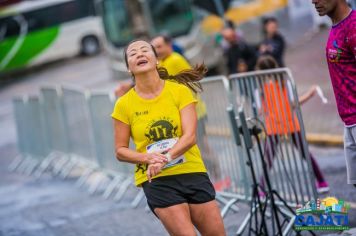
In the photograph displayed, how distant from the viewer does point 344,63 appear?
566cm

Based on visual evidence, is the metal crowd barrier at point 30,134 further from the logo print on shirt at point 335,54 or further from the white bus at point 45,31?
the white bus at point 45,31

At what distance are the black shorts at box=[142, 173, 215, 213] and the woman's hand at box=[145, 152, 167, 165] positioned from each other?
216 mm

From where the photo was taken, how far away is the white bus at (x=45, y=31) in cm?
3450

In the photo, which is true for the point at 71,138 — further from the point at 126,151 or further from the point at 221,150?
the point at 126,151

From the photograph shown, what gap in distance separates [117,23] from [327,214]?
21135mm

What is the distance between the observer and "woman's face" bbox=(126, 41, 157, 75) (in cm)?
564

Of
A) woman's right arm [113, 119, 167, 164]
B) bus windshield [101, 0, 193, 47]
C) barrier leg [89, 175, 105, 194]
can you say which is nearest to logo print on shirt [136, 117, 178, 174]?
woman's right arm [113, 119, 167, 164]

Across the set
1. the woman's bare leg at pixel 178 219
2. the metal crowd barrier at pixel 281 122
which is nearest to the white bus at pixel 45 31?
the metal crowd barrier at pixel 281 122

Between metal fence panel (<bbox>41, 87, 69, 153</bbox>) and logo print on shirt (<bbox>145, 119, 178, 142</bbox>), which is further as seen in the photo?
metal fence panel (<bbox>41, 87, 69, 153</bbox>)

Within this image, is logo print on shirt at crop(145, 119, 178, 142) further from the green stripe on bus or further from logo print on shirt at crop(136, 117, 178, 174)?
the green stripe on bus

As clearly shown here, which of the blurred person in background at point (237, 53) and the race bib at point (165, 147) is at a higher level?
the blurred person in background at point (237, 53)

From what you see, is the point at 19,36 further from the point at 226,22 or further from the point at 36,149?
the point at 36,149

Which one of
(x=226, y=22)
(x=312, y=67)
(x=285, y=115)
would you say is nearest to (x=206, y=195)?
(x=285, y=115)

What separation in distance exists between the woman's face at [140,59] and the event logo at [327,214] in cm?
154
